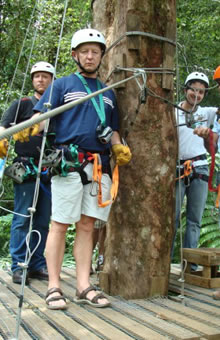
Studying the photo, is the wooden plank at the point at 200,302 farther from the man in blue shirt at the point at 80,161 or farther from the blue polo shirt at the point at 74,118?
the blue polo shirt at the point at 74,118

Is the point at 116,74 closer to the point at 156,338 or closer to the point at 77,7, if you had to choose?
the point at 156,338

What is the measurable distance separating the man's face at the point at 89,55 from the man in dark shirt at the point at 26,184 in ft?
2.74

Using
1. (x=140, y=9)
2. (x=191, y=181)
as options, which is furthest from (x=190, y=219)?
(x=140, y=9)

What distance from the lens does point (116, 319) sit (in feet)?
9.78

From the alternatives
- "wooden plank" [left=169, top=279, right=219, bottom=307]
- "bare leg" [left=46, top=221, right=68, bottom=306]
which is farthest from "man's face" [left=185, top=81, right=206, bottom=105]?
"bare leg" [left=46, top=221, right=68, bottom=306]

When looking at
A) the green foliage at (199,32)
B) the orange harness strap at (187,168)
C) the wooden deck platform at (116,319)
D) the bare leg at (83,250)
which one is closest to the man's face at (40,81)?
the bare leg at (83,250)

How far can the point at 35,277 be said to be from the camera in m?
4.33

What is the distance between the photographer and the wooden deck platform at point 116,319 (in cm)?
265

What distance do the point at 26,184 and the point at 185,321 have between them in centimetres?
200

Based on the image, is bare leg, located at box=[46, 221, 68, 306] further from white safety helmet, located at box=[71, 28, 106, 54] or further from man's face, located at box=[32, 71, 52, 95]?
man's face, located at box=[32, 71, 52, 95]

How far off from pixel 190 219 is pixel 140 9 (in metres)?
2.28

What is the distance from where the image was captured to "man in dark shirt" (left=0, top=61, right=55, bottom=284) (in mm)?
4094

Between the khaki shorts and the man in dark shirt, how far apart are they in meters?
0.81

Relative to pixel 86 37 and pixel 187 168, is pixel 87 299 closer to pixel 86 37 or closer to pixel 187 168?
pixel 187 168
